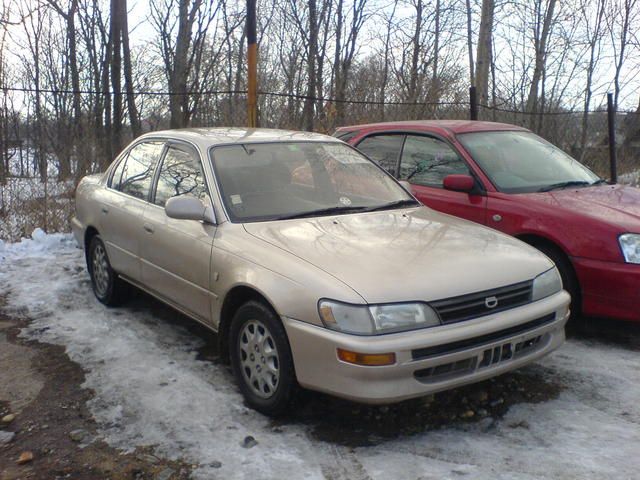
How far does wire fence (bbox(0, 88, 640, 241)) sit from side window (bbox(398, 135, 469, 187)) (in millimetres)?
3923

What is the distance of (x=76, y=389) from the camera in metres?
3.82

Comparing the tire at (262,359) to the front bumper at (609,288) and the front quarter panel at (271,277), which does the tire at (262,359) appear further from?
the front bumper at (609,288)

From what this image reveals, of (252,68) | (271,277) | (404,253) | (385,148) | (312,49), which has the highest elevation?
(312,49)

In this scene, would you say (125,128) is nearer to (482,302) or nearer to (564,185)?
(564,185)

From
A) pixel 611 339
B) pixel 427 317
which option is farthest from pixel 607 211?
pixel 427 317

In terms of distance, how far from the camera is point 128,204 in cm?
493

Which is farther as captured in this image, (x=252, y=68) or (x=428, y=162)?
(x=252, y=68)

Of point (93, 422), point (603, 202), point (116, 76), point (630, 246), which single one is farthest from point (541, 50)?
point (93, 422)

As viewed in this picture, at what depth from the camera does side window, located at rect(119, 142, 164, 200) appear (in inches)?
190

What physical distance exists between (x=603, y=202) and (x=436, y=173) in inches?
57.5

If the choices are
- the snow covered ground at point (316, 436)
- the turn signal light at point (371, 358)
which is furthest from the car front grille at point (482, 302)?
the snow covered ground at point (316, 436)

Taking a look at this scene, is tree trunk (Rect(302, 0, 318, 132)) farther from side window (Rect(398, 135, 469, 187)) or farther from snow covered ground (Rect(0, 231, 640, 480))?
snow covered ground (Rect(0, 231, 640, 480))

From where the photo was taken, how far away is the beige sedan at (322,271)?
2957 mm

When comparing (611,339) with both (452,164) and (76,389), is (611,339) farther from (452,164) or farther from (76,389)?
(76,389)
